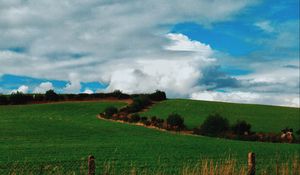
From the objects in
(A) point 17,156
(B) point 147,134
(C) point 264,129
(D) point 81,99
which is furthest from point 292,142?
(D) point 81,99

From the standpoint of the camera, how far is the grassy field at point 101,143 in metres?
27.2

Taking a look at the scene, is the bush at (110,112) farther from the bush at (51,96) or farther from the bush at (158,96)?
the bush at (51,96)

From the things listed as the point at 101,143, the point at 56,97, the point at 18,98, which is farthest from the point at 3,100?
the point at 101,143

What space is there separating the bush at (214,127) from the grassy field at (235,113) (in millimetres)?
4329

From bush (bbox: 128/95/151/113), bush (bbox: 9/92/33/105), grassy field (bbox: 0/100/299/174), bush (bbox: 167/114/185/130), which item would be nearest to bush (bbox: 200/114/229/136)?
bush (bbox: 167/114/185/130)

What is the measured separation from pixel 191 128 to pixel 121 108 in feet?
66.7

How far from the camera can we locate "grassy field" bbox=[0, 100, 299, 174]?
27.2 meters

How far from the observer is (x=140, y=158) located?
27.4m

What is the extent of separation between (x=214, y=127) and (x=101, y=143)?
22262mm

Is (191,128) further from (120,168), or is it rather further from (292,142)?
(120,168)

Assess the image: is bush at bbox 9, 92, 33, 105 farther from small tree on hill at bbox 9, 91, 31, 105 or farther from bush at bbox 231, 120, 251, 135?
bush at bbox 231, 120, 251, 135

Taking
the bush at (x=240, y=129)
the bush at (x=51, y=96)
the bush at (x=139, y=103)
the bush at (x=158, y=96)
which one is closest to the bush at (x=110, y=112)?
the bush at (x=139, y=103)

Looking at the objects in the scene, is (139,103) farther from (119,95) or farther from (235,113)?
(235,113)

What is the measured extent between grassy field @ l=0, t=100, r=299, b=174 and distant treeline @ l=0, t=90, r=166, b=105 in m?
6.85
